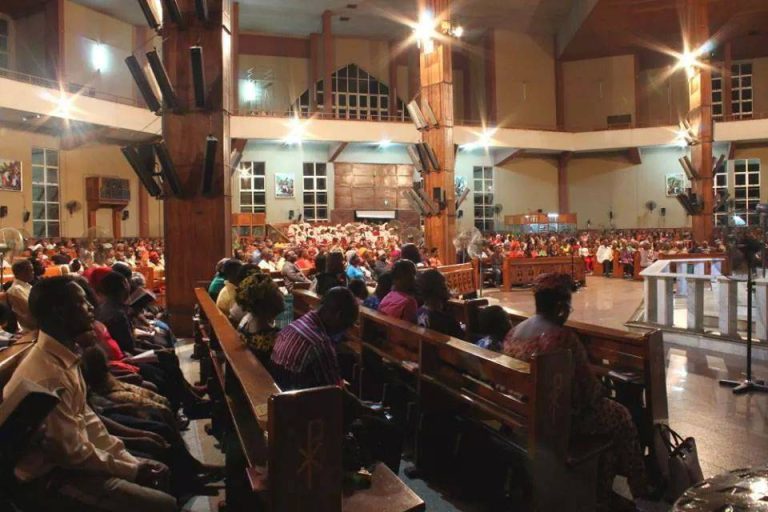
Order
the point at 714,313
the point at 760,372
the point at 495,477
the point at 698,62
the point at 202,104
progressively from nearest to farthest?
the point at 495,477 → the point at 760,372 → the point at 202,104 → the point at 714,313 → the point at 698,62

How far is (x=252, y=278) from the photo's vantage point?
3.55 metres

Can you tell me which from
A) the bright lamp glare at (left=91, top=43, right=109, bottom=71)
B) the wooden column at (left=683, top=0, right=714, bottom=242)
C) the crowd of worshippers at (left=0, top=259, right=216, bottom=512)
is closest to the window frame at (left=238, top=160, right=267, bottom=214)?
the bright lamp glare at (left=91, top=43, right=109, bottom=71)

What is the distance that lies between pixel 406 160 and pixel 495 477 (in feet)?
75.6

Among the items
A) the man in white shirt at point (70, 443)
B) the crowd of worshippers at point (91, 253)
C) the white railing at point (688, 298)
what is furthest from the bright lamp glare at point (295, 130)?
the man in white shirt at point (70, 443)

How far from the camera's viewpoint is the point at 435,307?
4.17 metres

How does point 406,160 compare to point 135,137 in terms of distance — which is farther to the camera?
point 406,160

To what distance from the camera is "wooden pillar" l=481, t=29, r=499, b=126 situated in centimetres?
2692

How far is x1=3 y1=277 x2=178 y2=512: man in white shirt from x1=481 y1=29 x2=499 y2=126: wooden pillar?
25.8 m

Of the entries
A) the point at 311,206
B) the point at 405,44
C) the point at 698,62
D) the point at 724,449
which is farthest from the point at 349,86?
the point at 724,449

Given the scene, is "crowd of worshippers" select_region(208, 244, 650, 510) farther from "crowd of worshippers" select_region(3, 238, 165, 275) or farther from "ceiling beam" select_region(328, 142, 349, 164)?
"ceiling beam" select_region(328, 142, 349, 164)

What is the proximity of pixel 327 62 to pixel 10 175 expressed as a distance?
1224 cm

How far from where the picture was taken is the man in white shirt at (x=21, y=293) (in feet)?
14.7

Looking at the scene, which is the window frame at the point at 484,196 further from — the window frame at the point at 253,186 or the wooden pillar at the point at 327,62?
the window frame at the point at 253,186

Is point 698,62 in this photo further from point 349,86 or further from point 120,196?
point 120,196
